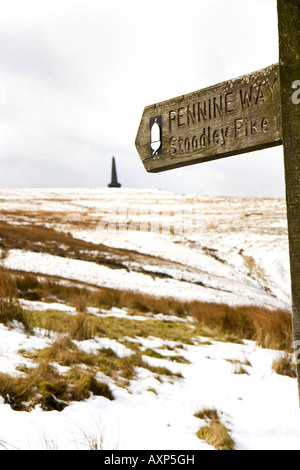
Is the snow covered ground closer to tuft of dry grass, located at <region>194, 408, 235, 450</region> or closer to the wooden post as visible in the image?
tuft of dry grass, located at <region>194, 408, 235, 450</region>

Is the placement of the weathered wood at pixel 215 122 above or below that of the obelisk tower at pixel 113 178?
below

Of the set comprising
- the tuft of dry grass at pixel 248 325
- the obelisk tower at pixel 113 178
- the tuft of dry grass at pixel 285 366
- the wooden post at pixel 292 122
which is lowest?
the tuft of dry grass at pixel 285 366

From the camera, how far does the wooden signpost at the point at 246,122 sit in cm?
153

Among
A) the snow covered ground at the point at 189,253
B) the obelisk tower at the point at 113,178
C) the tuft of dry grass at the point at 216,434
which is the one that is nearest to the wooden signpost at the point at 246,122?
the tuft of dry grass at the point at 216,434

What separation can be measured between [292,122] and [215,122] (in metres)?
0.43

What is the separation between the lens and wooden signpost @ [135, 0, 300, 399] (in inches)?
60.3

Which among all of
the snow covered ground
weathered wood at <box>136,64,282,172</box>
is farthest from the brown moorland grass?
weathered wood at <box>136,64,282,172</box>

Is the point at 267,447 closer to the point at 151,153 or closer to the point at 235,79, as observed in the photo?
the point at 151,153

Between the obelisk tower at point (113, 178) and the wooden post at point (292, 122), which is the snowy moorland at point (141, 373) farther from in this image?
the obelisk tower at point (113, 178)

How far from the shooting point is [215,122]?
1920mm

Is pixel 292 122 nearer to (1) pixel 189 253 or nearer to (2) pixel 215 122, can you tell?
(2) pixel 215 122

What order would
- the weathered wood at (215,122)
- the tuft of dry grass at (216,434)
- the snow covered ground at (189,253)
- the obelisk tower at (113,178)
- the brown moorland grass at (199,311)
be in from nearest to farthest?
→ the weathered wood at (215,122)
the tuft of dry grass at (216,434)
the brown moorland grass at (199,311)
the snow covered ground at (189,253)
the obelisk tower at (113,178)

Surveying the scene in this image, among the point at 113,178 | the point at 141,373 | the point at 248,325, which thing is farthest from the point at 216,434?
the point at 113,178

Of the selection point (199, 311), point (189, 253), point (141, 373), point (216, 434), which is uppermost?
point (189, 253)
